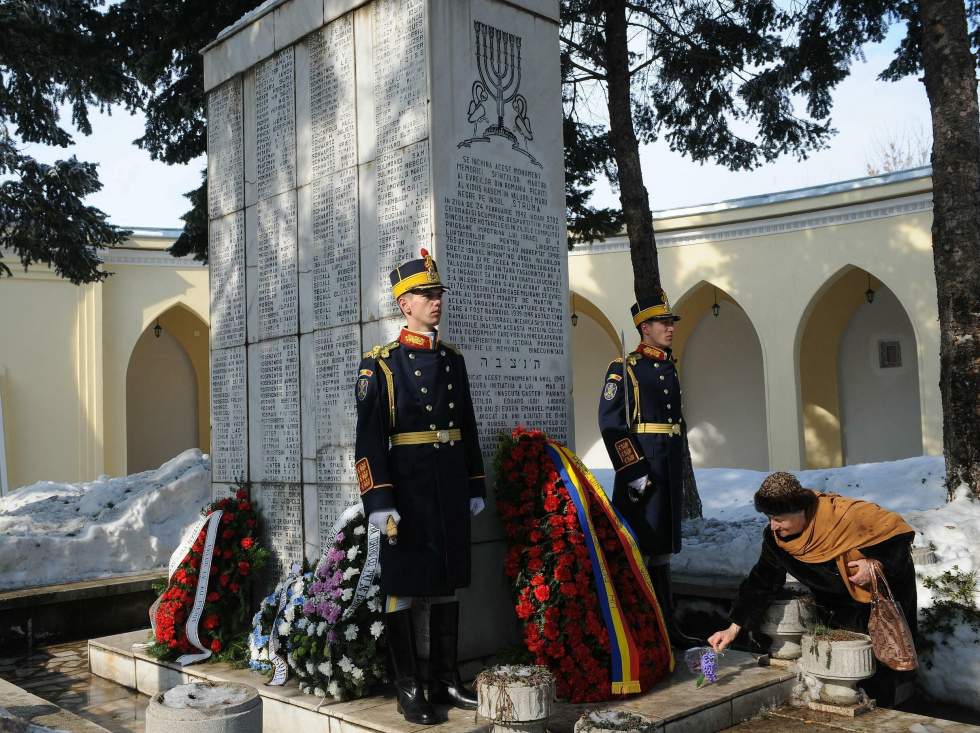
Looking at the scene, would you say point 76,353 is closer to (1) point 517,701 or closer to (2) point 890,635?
(1) point 517,701

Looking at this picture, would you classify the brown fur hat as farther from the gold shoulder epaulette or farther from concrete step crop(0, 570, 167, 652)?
concrete step crop(0, 570, 167, 652)

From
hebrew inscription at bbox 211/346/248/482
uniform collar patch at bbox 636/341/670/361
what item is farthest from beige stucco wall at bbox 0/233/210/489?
uniform collar patch at bbox 636/341/670/361

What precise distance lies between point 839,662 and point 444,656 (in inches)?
69.1

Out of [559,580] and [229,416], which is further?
[229,416]

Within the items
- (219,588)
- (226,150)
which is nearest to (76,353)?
(226,150)

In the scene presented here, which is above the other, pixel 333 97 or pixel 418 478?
pixel 333 97

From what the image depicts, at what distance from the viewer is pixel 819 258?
15.7 m

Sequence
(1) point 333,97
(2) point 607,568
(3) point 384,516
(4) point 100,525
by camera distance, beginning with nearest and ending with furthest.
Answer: (3) point 384,516 < (2) point 607,568 < (1) point 333,97 < (4) point 100,525

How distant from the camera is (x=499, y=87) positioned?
211 inches

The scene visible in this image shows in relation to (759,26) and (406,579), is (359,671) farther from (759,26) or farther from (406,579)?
(759,26)

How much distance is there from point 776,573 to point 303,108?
3851 millimetres

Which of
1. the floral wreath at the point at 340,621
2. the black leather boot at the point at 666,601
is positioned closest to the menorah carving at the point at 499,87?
the floral wreath at the point at 340,621

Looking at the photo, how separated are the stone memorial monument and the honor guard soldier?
562mm

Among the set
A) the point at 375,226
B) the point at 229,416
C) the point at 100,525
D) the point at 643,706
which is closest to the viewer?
the point at 643,706
